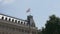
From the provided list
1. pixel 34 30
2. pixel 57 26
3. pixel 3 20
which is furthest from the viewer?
pixel 34 30

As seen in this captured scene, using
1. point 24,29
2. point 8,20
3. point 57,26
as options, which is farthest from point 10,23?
point 57,26

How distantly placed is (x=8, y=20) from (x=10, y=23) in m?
1.41

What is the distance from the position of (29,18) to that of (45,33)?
36.1m

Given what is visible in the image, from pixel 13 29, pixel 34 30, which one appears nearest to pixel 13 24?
pixel 13 29

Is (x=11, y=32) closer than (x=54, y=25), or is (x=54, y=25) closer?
(x=54, y=25)

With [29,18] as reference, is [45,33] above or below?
below

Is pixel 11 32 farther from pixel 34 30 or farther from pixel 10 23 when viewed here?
pixel 34 30

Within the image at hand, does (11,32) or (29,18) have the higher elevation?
(29,18)

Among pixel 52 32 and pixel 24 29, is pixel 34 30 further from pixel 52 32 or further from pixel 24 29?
pixel 52 32

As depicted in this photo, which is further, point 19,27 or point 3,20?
point 19,27

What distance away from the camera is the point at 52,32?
10588 centimetres

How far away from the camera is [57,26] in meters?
106

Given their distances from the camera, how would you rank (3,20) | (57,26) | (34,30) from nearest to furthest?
(57,26) → (3,20) → (34,30)

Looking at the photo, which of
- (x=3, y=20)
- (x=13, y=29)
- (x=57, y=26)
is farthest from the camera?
(x=13, y=29)
